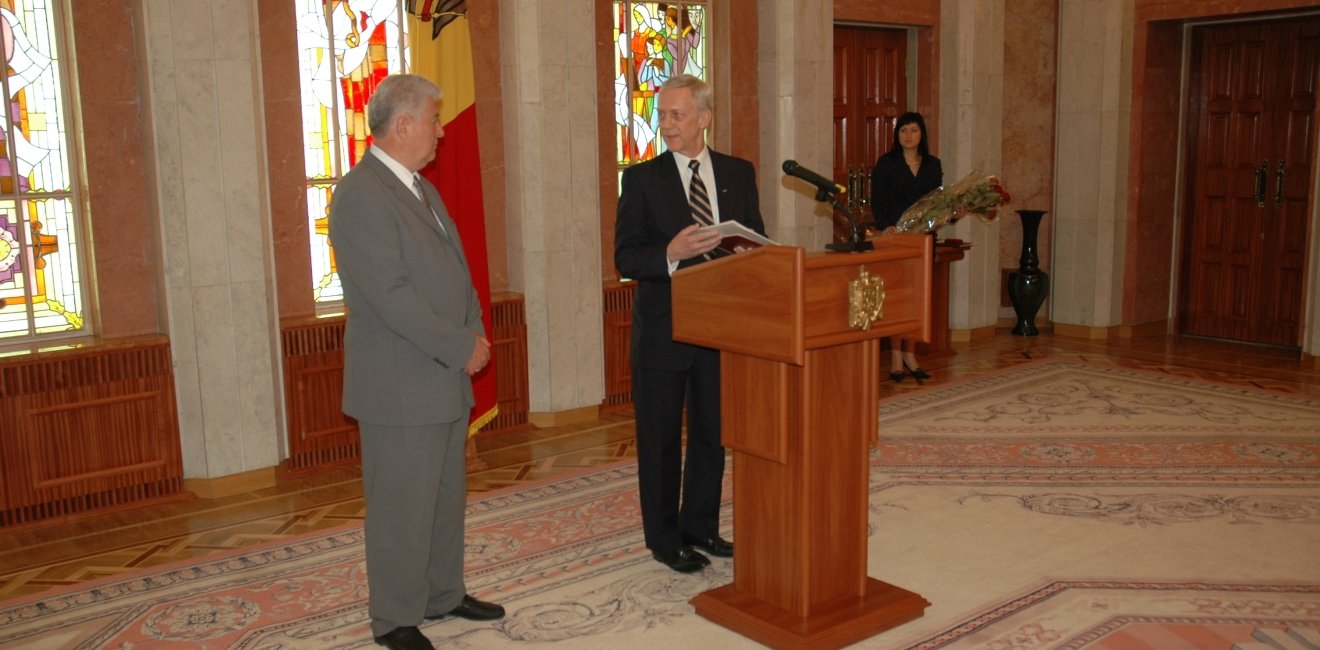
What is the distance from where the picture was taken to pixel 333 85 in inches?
253

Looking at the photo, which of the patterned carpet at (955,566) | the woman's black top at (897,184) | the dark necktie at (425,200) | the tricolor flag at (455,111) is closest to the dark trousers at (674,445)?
the patterned carpet at (955,566)

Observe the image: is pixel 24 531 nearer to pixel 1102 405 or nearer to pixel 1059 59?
pixel 1102 405

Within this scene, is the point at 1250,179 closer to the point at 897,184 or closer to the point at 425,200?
the point at 897,184

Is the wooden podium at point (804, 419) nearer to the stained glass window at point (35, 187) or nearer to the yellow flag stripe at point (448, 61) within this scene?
the yellow flag stripe at point (448, 61)

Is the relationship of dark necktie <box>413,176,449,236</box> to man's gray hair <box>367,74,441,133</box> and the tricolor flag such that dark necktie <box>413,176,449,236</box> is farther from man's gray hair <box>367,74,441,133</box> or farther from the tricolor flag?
the tricolor flag

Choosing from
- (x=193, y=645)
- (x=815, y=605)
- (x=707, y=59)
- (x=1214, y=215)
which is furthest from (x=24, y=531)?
(x=1214, y=215)

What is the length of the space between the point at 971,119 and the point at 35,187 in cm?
704

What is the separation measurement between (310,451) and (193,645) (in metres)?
2.34

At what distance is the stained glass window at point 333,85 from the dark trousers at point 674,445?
2.86m

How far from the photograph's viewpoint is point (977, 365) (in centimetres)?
871

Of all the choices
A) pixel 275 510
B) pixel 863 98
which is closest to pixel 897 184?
pixel 863 98

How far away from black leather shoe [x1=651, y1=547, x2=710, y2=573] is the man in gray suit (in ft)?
3.71

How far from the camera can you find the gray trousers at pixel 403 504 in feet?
11.8

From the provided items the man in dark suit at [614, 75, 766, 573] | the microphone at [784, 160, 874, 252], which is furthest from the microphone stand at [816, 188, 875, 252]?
the man in dark suit at [614, 75, 766, 573]
